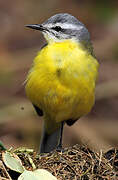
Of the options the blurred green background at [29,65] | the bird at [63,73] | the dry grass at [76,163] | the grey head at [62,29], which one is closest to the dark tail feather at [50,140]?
the bird at [63,73]

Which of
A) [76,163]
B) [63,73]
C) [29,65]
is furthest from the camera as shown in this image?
[29,65]

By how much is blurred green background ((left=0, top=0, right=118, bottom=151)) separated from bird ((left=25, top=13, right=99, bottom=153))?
5.12ft

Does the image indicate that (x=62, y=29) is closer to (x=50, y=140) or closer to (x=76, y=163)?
(x=50, y=140)

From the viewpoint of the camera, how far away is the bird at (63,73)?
22.0 feet

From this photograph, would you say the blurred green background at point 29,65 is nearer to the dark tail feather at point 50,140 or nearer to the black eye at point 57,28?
A: the dark tail feather at point 50,140

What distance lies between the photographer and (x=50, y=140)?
789 centimetres

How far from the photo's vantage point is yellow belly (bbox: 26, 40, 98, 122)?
21.9 feet

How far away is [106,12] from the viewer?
14414 mm

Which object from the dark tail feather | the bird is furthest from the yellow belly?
the dark tail feather

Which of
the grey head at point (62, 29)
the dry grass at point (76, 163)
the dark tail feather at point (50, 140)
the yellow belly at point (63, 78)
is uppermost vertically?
the grey head at point (62, 29)

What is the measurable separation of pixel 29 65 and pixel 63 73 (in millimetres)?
5750

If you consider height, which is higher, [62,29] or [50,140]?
[62,29]

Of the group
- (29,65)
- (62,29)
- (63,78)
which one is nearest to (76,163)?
(63,78)

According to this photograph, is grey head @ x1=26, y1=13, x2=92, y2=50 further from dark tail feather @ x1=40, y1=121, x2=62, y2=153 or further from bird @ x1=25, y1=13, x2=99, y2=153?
dark tail feather @ x1=40, y1=121, x2=62, y2=153
